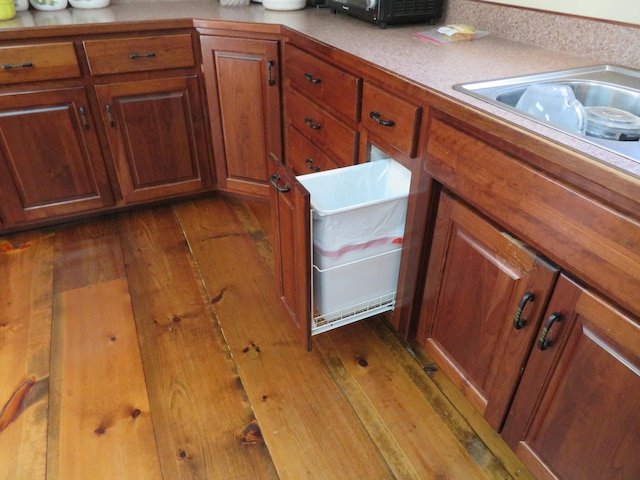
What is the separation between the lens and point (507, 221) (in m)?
0.92

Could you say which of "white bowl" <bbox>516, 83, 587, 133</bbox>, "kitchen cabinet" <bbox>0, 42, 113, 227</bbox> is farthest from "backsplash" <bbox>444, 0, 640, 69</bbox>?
"kitchen cabinet" <bbox>0, 42, 113, 227</bbox>

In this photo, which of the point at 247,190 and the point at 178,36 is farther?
the point at 247,190

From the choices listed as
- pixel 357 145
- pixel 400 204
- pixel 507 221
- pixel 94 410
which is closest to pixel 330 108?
pixel 357 145

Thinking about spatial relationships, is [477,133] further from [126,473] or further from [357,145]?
[126,473]

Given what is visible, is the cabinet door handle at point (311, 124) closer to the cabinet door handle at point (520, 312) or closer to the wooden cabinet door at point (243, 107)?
the wooden cabinet door at point (243, 107)

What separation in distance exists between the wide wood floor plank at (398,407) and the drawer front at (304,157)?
59cm

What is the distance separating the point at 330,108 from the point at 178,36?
0.82 meters

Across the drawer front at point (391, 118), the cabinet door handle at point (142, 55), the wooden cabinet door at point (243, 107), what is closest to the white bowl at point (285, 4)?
the wooden cabinet door at point (243, 107)

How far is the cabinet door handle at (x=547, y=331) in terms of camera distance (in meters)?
0.87

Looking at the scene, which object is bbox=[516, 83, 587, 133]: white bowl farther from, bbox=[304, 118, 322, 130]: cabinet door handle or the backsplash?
bbox=[304, 118, 322, 130]: cabinet door handle

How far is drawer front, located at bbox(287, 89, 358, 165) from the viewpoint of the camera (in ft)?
4.79

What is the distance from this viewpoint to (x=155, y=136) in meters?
2.04

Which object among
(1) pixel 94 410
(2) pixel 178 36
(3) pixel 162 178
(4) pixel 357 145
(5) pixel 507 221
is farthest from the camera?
(3) pixel 162 178

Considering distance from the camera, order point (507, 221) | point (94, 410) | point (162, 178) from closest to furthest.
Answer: point (507, 221)
point (94, 410)
point (162, 178)
